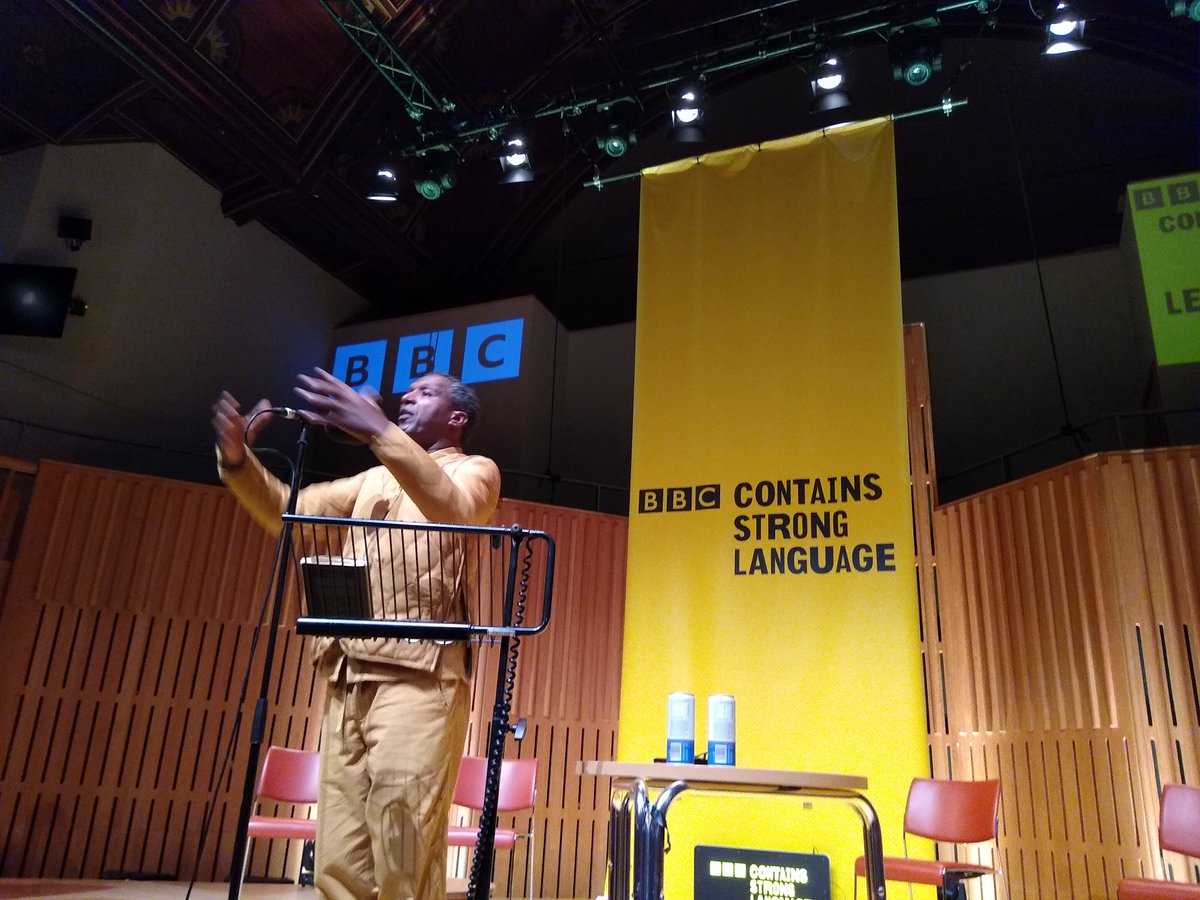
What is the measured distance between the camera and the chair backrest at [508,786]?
5.21m

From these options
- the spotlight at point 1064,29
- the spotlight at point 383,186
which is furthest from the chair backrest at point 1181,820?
the spotlight at point 383,186

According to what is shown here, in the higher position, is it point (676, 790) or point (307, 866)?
point (676, 790)

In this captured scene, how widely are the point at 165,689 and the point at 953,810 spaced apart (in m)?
5.19

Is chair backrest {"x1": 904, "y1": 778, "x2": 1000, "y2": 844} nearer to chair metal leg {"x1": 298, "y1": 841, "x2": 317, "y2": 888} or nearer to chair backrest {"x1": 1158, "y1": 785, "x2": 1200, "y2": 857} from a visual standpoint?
chair backrest {"x1": 1158, "y1": 785, "x2": 1200, "y2": 857}

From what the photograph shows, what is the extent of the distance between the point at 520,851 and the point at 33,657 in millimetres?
3590

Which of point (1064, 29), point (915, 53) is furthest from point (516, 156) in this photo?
point (1064, 29)

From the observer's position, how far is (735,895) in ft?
11.1

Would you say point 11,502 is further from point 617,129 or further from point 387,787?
point 387,787

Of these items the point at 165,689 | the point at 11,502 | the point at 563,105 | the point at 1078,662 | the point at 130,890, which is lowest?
the point at 130,890

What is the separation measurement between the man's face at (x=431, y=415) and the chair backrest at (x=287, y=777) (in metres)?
3.64

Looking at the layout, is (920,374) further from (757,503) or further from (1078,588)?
(757,503)

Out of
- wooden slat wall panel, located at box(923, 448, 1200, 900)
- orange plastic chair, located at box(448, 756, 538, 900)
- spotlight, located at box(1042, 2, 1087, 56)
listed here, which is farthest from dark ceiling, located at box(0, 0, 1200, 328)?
orange plastic chair, located at box(448, 756, 538, 900)

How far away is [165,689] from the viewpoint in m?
6.54

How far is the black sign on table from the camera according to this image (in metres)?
3.30
